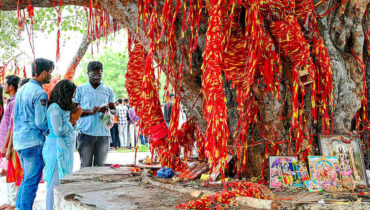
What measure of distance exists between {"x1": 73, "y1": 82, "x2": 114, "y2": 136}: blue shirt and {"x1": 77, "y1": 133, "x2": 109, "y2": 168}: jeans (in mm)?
59

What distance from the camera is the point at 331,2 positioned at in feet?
7.41

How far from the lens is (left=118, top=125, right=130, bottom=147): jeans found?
9648 millimetres

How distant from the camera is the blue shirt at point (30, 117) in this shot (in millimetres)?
2656

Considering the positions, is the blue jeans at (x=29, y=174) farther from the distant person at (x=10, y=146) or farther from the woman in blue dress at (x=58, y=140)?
the distant person at (x=10, y=146)

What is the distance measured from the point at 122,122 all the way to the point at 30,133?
6.82m

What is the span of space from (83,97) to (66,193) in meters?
1.70

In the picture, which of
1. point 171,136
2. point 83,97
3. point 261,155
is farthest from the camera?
point 83,97

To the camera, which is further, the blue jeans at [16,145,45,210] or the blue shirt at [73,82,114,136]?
the blue shirt at [73,82,114,136]

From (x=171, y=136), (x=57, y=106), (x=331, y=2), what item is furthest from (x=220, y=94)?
(x=57, y=106)

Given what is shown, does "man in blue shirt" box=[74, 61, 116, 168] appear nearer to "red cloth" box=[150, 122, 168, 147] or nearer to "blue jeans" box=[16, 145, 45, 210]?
"blue jeans" box=[16, 145, 45, 210]

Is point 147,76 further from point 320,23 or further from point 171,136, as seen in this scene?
point 320,23

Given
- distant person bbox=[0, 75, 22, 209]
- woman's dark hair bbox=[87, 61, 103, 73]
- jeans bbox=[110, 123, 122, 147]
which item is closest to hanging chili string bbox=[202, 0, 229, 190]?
woman's dark hair bbox=[87, 61, 103, 73]

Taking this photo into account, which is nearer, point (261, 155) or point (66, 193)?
point (66, 193)

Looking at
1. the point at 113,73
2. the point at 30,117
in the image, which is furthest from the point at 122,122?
the point at 113,73
